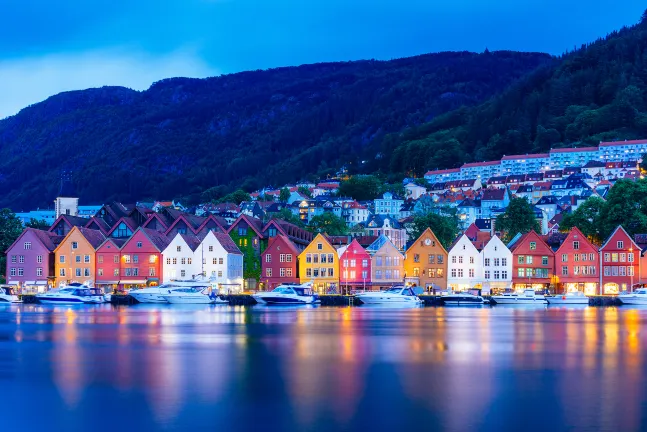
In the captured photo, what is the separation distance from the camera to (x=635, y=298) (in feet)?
332

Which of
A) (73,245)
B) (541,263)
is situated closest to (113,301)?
(73,245)

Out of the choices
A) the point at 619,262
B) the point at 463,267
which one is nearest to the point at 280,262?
the point at 463,267

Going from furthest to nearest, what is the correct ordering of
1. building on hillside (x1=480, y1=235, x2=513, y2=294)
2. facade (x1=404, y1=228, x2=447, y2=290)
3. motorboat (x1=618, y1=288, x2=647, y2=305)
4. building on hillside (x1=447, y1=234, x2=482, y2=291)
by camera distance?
1. facade (x1=404, y1=228, x2=447, y2=290)
2. building on hillside (x1=447, y1=234, x2=482, y2=291)
3. building on hillside (x1=480, y1=235, x2=513, y2=294)
4. motorboat (x1=618, y1=288, x2=647, y2=305)

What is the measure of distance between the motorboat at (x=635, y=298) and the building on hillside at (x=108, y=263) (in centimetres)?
5558

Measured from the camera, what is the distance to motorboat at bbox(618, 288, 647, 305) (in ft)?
331

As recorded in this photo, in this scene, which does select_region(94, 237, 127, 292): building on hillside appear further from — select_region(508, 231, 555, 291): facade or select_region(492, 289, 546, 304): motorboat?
select_region(508, 231, 555, 291): facade

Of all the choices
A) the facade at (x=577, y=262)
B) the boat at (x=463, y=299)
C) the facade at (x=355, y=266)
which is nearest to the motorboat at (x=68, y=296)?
the facade at (x=355, y=266)

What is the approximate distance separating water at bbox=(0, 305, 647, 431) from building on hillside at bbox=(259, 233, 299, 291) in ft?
136

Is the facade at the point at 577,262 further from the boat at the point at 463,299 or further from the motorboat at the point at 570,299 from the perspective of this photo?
the boat at the point at 463,299

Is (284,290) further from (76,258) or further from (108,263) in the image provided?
(76,258)

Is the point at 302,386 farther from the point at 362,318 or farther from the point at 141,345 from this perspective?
the point at 362,318

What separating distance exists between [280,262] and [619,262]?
125ft

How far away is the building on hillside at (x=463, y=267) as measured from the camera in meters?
113

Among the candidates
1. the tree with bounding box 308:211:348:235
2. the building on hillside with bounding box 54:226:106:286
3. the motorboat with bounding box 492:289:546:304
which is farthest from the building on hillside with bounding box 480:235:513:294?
the building on hillside with bounding box 54:226:106:286
